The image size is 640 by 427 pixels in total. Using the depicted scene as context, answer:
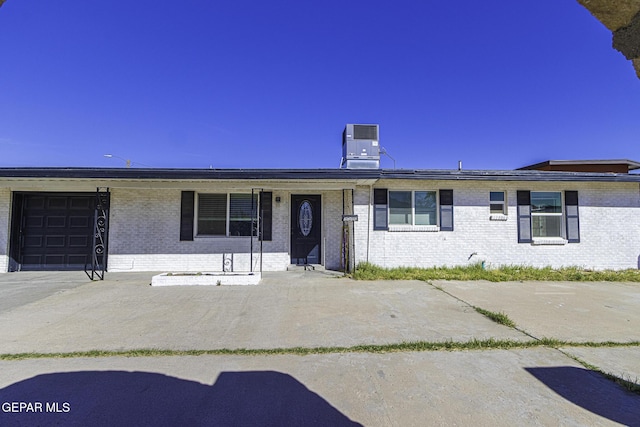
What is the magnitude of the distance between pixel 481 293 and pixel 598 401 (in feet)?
12.9

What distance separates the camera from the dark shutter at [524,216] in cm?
883

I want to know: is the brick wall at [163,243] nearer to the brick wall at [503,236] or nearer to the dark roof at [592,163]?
the brick wall at [503,236]

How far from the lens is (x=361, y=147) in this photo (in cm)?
1021

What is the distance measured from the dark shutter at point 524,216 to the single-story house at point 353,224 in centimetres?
3

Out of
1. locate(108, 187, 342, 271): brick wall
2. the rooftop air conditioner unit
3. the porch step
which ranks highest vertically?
the rooftop air conditioner unit

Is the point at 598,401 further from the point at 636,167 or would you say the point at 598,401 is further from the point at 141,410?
the point at 636,167

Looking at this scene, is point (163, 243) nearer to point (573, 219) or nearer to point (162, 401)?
point (162, 401)

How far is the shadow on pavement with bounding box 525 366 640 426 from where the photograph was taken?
7.66 ft

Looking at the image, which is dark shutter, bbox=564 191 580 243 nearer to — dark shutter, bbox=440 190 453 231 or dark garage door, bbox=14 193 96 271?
dark shutter, bbox=440 190 453 231

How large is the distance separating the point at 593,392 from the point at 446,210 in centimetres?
650

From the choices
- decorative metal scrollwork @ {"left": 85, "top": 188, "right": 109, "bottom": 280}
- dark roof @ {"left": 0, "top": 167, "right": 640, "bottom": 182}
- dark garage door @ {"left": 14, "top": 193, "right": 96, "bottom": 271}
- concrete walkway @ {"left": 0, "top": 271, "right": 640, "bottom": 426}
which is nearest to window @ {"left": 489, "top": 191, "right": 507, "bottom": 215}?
dark roof @ {"left": 0, "top": 167, "right": 640, "bottom": 182}

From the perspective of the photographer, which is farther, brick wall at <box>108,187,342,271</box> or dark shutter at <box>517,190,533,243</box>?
dark shutter at <box>517,190,533,243</box>

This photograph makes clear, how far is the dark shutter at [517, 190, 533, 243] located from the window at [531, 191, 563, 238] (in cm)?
22

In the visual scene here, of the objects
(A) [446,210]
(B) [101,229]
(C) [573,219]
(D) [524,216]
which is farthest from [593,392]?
(B) [101,229]
